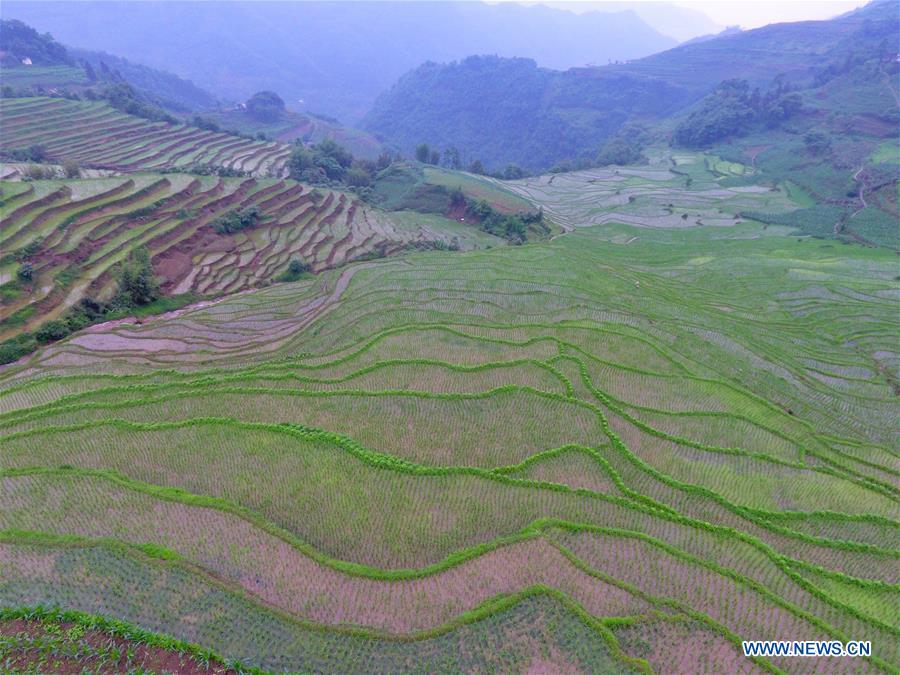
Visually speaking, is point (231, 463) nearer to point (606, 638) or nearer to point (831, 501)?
point (606, 638)

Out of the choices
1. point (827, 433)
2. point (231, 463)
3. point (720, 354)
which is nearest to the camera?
point (231, 463)

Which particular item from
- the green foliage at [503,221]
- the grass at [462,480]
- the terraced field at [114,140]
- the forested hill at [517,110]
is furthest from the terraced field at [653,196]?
the forested hill at [517,110]

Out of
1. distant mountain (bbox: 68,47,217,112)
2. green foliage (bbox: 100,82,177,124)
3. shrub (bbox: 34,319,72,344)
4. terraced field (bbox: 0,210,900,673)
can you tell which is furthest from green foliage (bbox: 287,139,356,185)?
distant mountain (bbox: 68,47,217,112)

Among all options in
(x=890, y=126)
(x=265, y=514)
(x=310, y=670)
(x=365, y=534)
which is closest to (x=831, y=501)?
(x=365, y=534)

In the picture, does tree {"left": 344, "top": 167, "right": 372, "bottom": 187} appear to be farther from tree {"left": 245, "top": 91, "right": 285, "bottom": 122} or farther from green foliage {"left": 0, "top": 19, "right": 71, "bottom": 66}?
green foliage {"left": 0, "top": 19, "right": 71, "bottom": 66}

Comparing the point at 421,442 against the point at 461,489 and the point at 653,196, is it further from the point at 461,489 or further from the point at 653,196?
the point at 653,196

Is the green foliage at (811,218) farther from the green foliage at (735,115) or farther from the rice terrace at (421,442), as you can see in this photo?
the green foliage at (735,115)

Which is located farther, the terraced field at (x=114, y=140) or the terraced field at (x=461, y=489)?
the terraced field at (x=114, y=140)
